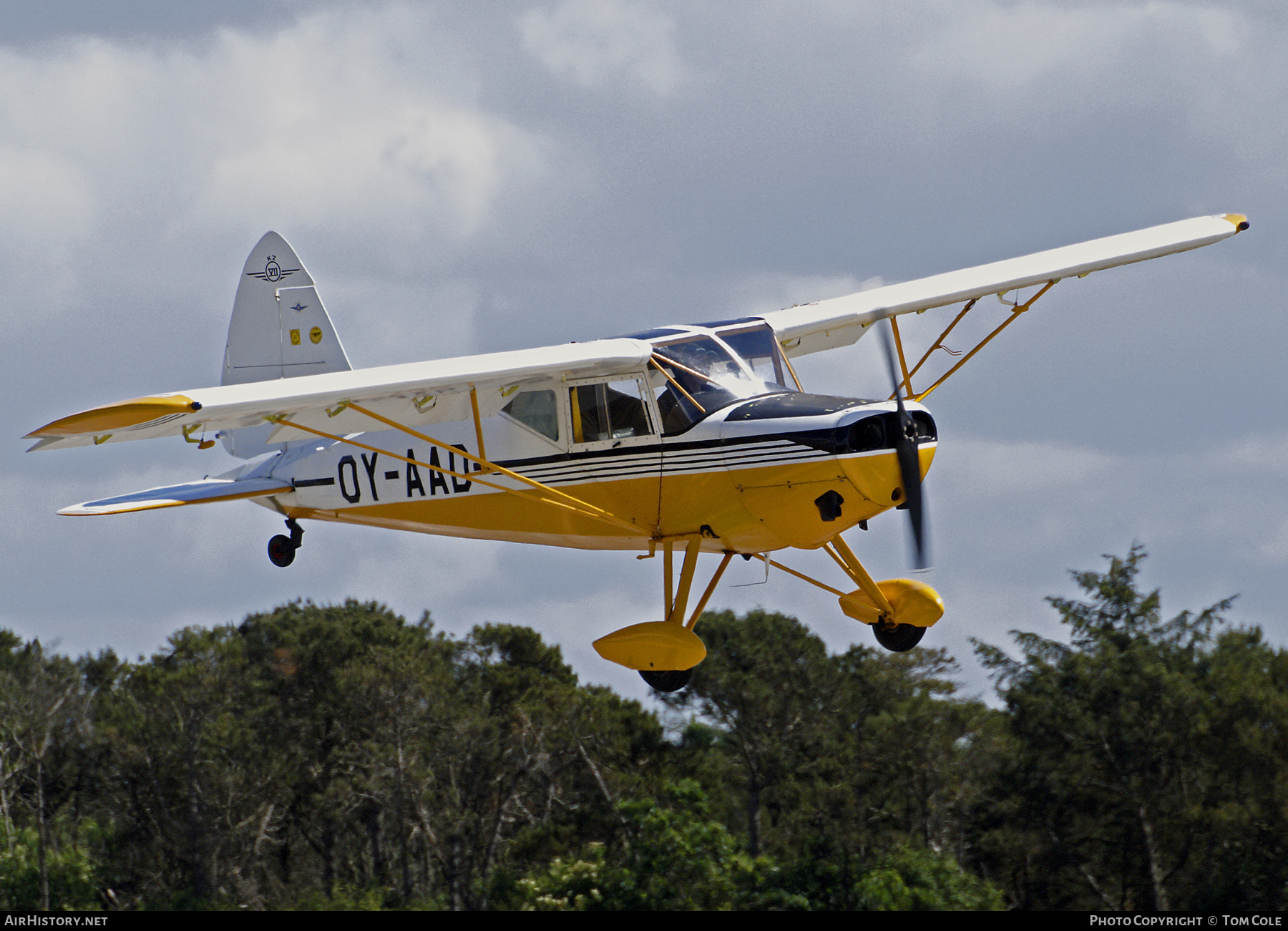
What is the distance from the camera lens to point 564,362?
1380 cm

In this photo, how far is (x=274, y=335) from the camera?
18.6 meters

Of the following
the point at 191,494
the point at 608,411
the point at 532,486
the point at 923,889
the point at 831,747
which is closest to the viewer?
the point at 608,411

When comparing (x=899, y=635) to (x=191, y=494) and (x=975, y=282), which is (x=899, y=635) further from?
(x=191, y=494)

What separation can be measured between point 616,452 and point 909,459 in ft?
9.46

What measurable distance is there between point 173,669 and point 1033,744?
85.5 feet

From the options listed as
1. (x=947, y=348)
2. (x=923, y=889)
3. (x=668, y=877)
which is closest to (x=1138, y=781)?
(x=923, y=889)

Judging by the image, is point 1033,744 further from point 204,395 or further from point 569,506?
point 204,395

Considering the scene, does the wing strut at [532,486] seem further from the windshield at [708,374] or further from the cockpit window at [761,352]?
the cockpit window at [761,352]

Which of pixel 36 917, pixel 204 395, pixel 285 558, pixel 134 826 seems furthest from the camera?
pixel 134 826

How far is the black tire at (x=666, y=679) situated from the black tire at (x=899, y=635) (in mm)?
1986

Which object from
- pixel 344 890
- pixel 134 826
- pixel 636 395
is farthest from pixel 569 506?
pixel 134 826

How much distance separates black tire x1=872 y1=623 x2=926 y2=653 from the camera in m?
14.8

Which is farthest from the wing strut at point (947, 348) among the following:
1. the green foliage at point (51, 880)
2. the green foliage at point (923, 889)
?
the green foliage at point (51, 880)

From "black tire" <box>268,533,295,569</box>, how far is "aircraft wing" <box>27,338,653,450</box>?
1.67 m
